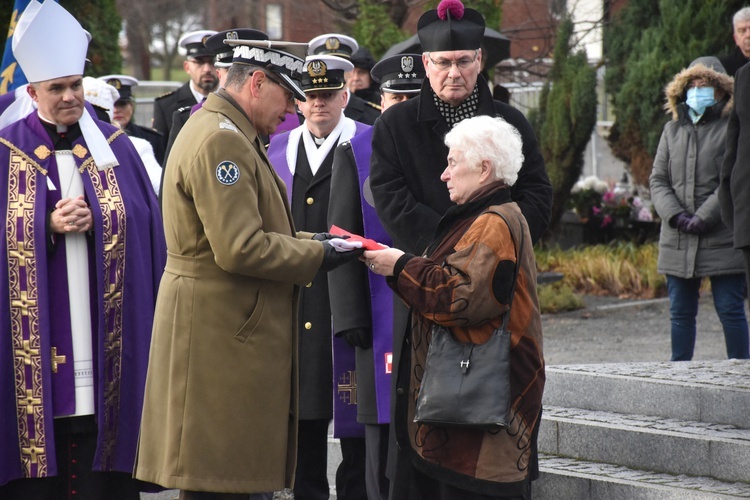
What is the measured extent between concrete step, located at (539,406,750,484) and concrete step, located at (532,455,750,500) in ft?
0.19

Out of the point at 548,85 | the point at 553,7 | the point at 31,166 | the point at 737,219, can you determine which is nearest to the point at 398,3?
the point at 548,85

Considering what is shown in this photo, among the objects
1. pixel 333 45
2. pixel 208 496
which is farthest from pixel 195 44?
pixel 208 496

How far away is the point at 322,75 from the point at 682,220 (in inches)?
115

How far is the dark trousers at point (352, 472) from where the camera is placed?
5.61 metres

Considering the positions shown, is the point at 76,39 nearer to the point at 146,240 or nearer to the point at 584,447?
the point at 146,240

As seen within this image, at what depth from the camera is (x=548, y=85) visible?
13.7 meters

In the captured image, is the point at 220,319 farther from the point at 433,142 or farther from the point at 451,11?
the point at 451,11

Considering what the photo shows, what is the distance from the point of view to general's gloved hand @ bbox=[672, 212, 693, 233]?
738cm

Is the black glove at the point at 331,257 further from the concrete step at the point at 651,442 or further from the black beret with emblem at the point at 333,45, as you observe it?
the black beret with emblem at the point at 333,45

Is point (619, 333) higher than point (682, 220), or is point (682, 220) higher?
point (682, 220)

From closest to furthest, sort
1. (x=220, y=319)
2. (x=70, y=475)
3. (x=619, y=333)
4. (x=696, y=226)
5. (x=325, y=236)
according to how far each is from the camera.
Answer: (x=220, y=319) < (x=325, y=236) < (x=70, y=475) < (x=696, y=226) < (x=619, y=333)

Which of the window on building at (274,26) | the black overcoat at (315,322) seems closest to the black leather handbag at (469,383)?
the black overcoat at (315,322)

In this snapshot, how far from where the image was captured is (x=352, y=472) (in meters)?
5.62

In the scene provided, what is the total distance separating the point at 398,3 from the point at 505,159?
9351 millimetres
